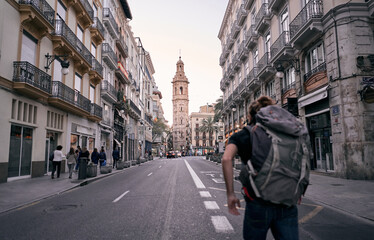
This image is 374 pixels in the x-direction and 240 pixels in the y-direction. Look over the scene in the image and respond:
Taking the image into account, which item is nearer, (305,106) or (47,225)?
(47,225)

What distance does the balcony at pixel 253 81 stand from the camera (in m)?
23.6

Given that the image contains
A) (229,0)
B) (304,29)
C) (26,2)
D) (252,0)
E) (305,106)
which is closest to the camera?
(26,2)

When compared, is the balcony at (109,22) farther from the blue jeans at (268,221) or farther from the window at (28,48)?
the blue jeans at (268,221)

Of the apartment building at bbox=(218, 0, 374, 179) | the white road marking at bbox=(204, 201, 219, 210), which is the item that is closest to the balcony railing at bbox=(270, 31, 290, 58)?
the apartment building at bbox=(218, 0, 374, 179)

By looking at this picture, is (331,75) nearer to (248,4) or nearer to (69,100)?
(69,100)

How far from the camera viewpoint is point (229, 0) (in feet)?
116

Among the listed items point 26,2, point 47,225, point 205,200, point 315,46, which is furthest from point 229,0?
point 47,225

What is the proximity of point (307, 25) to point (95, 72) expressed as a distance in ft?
55.0

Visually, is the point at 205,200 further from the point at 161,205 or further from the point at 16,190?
the point at 16,190

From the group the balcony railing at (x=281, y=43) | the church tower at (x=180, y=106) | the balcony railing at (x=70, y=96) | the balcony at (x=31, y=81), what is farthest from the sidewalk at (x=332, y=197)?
the church tower at (x=180, y=106)

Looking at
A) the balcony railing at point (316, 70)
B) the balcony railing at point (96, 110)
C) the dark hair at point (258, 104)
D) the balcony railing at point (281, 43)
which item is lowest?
the dark hair at point (258, 104)

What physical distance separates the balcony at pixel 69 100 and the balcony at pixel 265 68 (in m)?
14.4

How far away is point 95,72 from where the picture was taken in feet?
74.5

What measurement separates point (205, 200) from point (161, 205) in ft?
4.33
